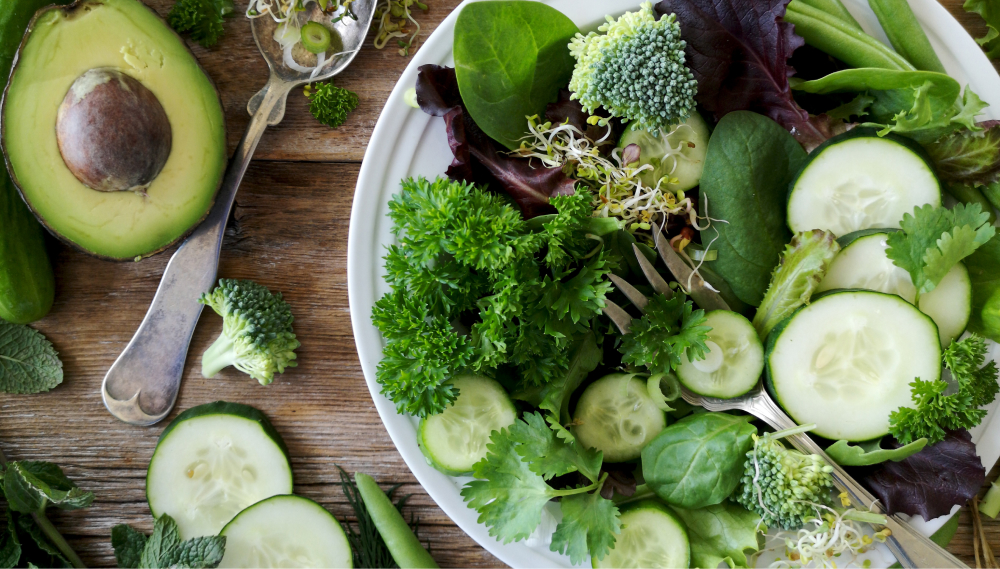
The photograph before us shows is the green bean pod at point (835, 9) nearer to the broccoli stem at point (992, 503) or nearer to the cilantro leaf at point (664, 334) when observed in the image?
the cilantro leaf at point (664, 334)

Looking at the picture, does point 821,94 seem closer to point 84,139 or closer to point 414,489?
point 414,489

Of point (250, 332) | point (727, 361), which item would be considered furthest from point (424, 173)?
point (727, 361)

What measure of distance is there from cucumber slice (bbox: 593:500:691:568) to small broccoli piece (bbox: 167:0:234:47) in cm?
187

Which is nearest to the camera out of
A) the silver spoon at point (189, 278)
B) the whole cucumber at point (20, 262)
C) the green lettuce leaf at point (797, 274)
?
the green lettuce leaf at point (797, 274)

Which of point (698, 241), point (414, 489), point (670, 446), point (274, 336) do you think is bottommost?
point (414, 489)

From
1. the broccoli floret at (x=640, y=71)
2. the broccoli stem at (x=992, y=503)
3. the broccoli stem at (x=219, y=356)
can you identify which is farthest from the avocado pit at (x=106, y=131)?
the broccoli stem at (x=992, y=503)

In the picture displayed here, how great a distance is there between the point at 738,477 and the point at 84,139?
1.93 m

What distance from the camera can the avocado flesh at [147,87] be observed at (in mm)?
1547

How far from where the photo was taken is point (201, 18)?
1.77 metres

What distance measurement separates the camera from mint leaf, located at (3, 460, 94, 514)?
67.4 inches

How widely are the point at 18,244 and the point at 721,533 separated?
2.15 metres

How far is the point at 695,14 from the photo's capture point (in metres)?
1.49

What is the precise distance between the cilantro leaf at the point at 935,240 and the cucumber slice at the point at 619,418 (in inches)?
27.5

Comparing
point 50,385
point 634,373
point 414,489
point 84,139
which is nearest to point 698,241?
point 634,373
